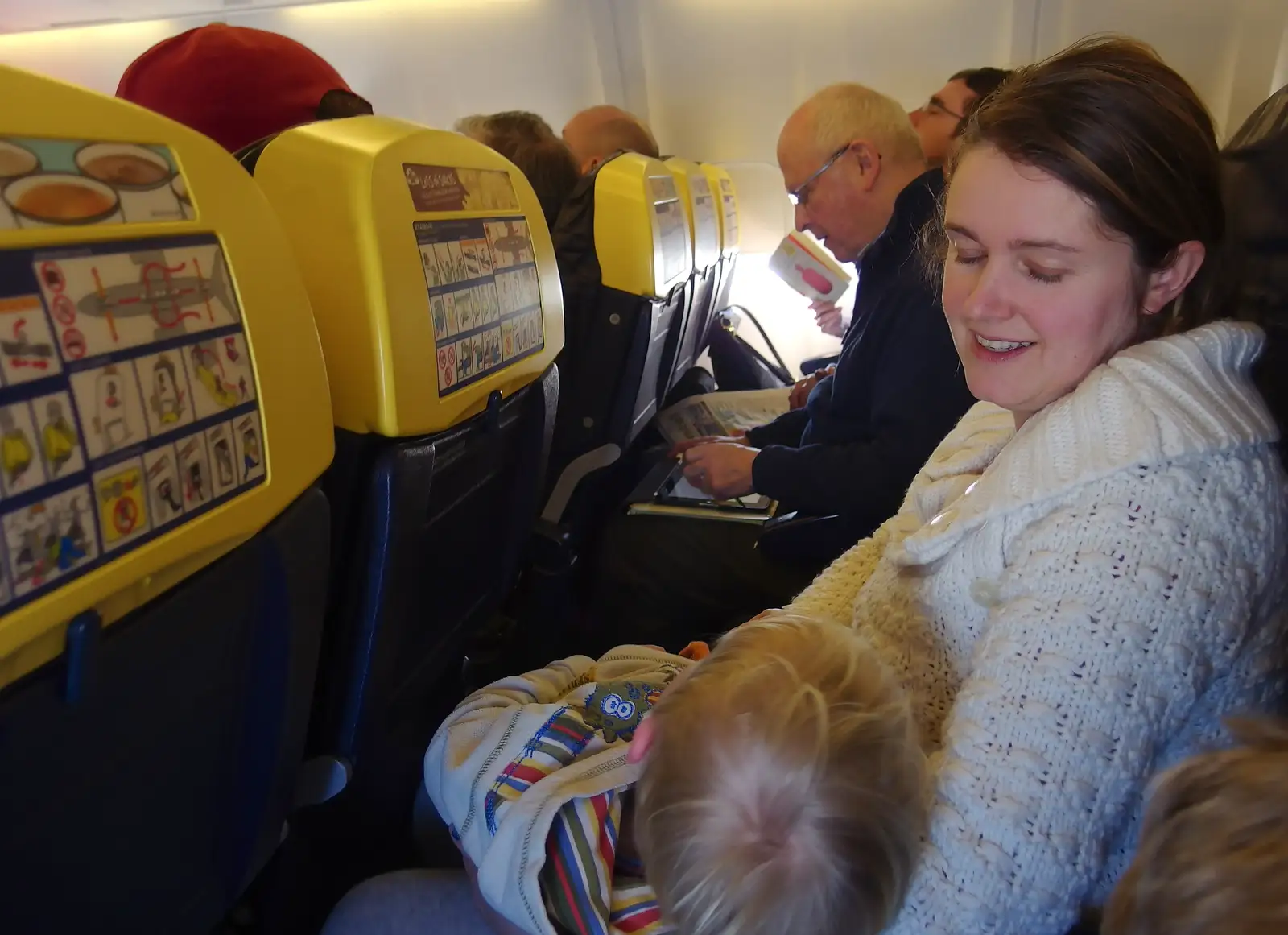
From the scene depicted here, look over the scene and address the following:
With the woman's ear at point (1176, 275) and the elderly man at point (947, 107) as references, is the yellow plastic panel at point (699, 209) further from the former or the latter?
the woman's ear at point (1176, 275)

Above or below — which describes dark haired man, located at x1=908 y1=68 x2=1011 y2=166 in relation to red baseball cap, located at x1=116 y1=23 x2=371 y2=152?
below

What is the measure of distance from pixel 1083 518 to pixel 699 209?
2201mm

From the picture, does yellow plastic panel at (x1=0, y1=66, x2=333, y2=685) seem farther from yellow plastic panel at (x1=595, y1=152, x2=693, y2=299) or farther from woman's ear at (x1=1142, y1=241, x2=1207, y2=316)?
yellow plastic panel at (x1=595, y1=152, x2=693, y2=299)

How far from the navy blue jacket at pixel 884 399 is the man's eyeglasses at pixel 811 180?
Result: 1.32 feet

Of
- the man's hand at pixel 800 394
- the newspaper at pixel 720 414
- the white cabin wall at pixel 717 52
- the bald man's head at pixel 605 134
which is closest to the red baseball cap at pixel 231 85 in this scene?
Answer: the newspaper at pixel 720 414

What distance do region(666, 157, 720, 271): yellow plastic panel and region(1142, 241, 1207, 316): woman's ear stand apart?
178 cm

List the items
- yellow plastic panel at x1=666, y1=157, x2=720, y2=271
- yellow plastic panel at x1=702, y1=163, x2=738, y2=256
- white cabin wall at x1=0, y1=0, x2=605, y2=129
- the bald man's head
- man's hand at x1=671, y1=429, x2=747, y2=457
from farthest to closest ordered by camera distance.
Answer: white cabin wall at x1=0, y1=0, x2=605, y2=129, the bald man's head, yellow plastic panel at x1=702, y1=163, x2=738, y2=256, yellow plastic panel at x1=666, y1=157, x2=720, y2=271, man's hand at x1=671, y1=429, x2=747, y2=457

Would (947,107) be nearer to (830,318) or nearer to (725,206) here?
(725,206)

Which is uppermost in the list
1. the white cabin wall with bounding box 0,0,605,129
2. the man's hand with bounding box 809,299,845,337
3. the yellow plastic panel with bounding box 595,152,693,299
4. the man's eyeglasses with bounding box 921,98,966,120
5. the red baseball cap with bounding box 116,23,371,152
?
the white cabin wall with bounding box 0,0,605,129

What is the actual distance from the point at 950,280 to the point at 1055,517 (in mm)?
334

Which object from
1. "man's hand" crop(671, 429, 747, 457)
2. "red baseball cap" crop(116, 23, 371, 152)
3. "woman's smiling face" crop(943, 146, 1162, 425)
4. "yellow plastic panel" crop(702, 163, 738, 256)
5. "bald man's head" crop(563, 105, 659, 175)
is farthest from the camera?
"bald man's head" crop(563, 105, 659, 175)

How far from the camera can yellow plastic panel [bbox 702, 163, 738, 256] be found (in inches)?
128

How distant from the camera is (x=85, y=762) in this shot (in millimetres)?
606

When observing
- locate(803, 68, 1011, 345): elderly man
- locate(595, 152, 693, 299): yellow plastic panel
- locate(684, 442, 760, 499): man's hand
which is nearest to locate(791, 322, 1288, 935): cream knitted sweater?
locate(684, 442, 760, 499): man's hand
